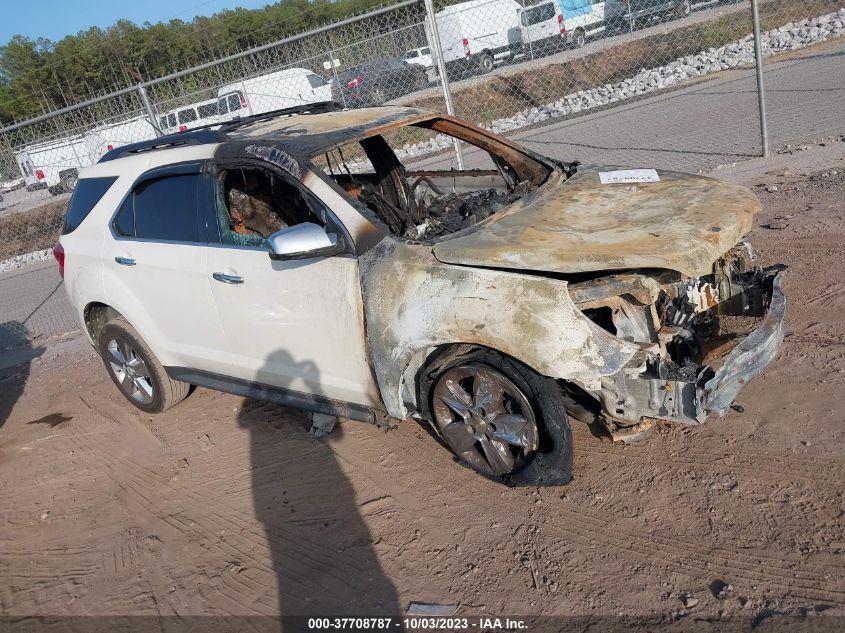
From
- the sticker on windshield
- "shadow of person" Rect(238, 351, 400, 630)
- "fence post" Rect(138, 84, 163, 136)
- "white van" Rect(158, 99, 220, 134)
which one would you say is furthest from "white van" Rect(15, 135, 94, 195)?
the sticker on windshield

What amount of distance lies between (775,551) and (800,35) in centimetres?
1752

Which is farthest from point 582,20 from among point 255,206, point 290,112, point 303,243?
point 303,243

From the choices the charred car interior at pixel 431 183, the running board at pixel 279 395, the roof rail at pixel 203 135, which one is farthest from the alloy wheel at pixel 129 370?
the charred car interior at pixel 431 183

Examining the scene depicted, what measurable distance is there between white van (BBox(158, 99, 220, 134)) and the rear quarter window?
26.6 feet

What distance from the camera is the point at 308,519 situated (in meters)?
3.89

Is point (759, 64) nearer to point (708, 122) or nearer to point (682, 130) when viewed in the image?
point (682, 130)

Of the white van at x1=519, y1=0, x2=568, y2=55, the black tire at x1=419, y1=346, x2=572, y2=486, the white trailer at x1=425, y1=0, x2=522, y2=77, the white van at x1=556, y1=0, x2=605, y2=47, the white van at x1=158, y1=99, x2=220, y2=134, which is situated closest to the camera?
the black tire at x1=419, y1=346, x2=572, y2=486

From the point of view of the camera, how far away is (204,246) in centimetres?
440

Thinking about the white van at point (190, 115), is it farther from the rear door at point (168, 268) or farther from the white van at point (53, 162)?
the rear door at point (168, 268)

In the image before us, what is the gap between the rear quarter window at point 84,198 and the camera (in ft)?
17.1

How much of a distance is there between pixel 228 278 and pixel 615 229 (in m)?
2.27

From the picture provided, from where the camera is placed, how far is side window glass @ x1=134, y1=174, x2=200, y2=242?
4.50 metres

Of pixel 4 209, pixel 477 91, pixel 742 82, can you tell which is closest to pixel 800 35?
pixel 742 82

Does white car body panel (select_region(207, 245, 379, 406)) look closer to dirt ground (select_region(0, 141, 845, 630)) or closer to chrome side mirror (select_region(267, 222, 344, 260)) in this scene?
chrome side mirror (select_region(267, 222, 344, 260))
